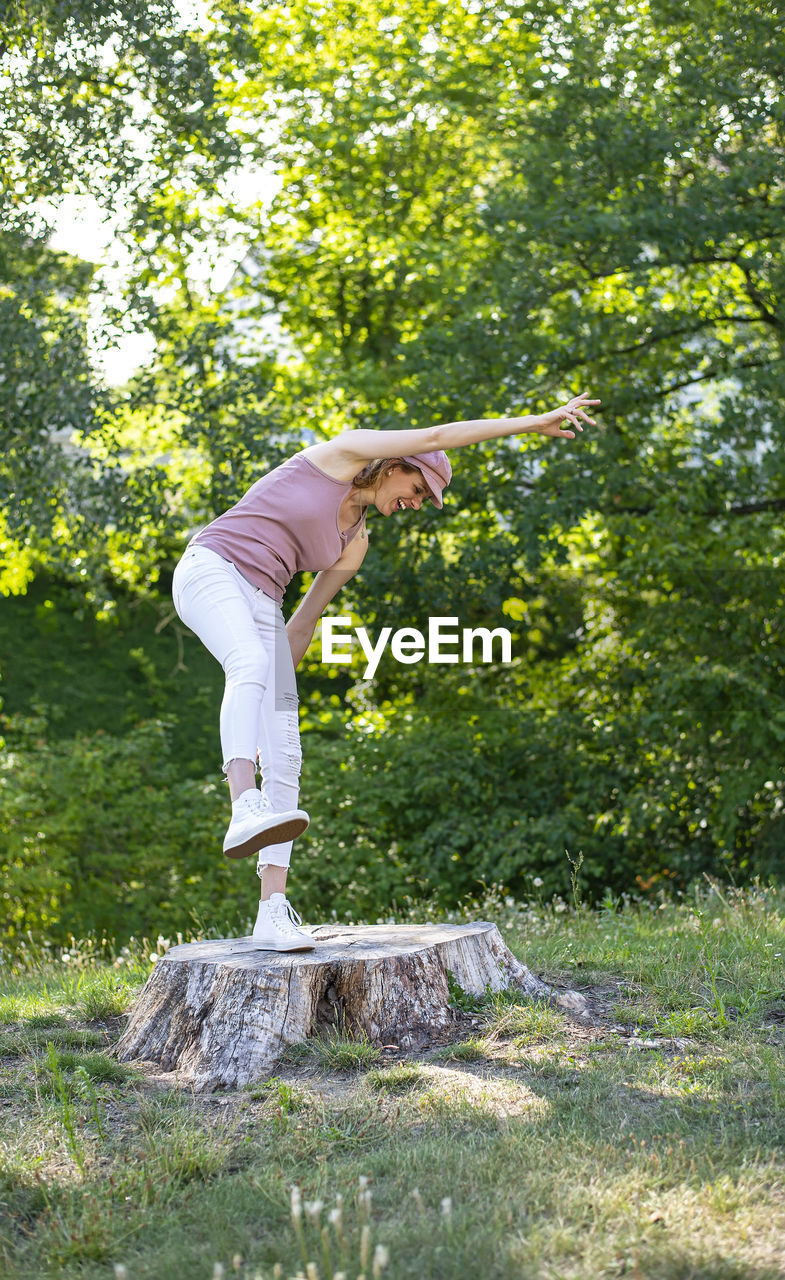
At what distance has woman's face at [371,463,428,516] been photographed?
166 inches

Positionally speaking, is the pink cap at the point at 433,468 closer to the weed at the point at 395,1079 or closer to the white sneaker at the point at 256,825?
the white sneaker at the point at 256,825

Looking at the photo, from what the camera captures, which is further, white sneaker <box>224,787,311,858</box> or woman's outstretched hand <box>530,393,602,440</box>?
woman's outstretched hand <box>530,393,602,440</box>

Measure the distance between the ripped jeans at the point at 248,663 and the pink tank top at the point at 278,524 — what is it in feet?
0.16

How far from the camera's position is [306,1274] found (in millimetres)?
2346

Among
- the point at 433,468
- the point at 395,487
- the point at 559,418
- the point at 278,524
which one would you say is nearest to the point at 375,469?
the point at 395,487

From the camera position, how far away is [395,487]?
13.9 ft

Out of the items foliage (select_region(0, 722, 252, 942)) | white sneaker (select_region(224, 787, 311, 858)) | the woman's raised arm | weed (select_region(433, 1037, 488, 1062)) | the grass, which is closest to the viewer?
the grass

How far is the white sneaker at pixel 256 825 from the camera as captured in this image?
143 inches

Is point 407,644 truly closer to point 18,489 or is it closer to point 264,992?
point 18,489

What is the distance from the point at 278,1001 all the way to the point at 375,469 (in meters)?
1.86

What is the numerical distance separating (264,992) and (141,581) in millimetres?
10456

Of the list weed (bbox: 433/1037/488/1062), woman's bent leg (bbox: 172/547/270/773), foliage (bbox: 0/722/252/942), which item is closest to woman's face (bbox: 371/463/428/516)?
woman's bent leg (bbox: 172/547/270/773)

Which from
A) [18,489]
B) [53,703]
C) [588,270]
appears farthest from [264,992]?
[53,703]

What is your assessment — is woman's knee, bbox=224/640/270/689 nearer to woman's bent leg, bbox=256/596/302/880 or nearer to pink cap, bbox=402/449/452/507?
woman's bent leg, bbox=256/596/302/880
